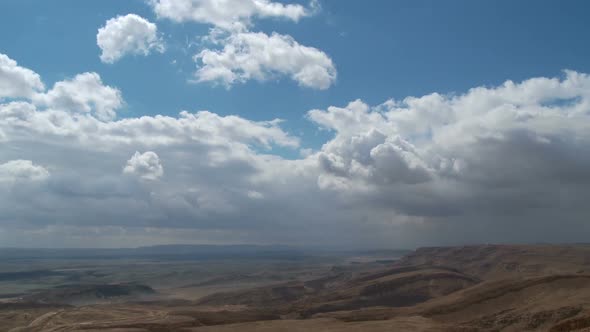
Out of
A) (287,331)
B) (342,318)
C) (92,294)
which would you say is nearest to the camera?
(287,331)

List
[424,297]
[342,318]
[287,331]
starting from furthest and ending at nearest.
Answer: [424,297] → [342,318] → [287,331]

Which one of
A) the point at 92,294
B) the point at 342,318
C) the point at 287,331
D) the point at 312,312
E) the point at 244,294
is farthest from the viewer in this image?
the point at 92,294

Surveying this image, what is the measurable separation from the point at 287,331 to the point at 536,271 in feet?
312

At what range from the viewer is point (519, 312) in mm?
69250

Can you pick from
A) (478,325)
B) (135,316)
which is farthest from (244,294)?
(478,325)

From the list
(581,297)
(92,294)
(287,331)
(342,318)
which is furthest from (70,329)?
(92,294)

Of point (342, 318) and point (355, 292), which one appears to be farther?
point (355, 292)

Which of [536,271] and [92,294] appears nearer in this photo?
→ [536,271]

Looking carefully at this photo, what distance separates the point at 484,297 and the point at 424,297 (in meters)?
34.3

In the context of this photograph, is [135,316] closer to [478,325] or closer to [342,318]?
[342,318]

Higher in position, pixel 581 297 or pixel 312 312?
pixel 581 297

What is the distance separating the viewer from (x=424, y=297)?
11525 centimetres

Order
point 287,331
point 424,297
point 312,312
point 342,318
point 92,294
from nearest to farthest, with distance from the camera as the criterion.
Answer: point 287,331
point 342,318
point 312,312
point 424,297
point 92,294

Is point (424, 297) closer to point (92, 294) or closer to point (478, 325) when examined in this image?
point (478, 325)
